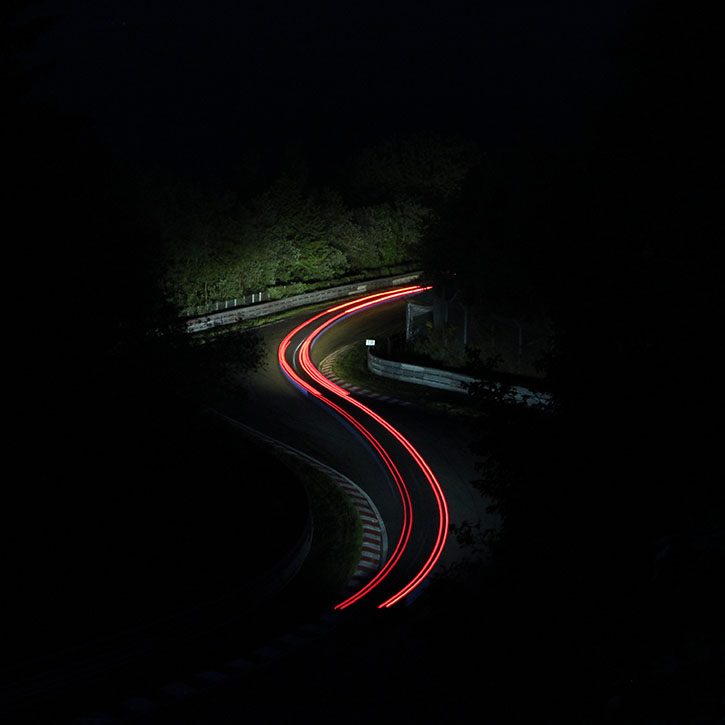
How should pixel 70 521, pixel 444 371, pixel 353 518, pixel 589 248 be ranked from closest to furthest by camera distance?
pixel 589 248
pixel 70 521
pixel 353 518
pixel 444 371

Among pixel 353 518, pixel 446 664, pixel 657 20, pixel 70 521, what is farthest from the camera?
pixel 353 518

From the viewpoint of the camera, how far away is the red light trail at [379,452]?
19.6 meters

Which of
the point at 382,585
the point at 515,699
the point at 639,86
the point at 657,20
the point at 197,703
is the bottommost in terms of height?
the point at 382,585

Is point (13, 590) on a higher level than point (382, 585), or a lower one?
higher

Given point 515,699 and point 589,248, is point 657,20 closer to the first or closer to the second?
point 589,248

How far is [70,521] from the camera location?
19.5 meters

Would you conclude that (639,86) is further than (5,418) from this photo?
No

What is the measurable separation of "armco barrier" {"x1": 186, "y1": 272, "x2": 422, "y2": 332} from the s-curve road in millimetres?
6484

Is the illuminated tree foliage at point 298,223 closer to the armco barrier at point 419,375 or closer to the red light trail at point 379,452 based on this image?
the red light trail at point 379,452

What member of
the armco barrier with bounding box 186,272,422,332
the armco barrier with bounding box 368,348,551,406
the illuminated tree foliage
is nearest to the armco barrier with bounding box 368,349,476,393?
the armco barrier with bounding box 368,348,551,406

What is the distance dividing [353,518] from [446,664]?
1281 centimetres

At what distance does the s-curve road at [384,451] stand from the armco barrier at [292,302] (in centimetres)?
648

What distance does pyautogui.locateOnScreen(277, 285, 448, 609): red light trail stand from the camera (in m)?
19.6

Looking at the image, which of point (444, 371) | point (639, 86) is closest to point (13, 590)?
point (639, 86)
